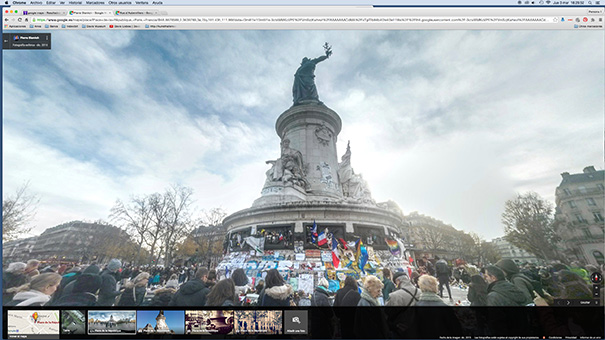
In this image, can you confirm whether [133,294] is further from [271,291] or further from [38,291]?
[271,291]

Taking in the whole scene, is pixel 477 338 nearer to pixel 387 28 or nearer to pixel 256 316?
pixel 256 316

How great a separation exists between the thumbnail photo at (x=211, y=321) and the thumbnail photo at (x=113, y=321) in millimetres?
988

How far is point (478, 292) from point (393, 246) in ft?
25.7

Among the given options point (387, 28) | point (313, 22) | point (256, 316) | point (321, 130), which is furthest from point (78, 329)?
point (321, 130)

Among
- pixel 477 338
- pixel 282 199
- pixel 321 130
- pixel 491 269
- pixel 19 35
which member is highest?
pixel 321 130

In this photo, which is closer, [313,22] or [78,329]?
[78,329]

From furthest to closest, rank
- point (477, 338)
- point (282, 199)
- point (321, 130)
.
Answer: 1. point (321, 130)
2. point (282, 199)
3. point (477, 338)

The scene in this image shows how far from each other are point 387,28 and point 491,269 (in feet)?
18.7

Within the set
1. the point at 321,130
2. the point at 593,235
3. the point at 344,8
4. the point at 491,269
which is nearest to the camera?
the point at 491,269

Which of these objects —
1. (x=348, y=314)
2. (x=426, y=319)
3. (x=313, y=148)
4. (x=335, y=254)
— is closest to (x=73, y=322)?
(x=348, y=314)

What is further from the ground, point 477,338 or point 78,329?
point 78,329

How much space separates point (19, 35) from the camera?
4809 mm

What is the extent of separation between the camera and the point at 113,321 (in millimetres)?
4000

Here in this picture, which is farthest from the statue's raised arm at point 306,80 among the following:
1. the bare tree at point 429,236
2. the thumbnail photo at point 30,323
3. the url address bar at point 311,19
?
the bare tree at point 429,236
